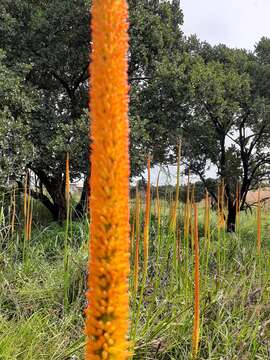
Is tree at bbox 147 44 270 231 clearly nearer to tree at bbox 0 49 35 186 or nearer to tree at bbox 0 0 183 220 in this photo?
tree at bbox 0 0 183 220

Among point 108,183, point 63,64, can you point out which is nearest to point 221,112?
point 63,64

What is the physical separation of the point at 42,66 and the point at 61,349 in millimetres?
16862

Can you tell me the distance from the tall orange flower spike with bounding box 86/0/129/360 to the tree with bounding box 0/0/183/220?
16.2 m

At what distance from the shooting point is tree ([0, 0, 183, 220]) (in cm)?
1745

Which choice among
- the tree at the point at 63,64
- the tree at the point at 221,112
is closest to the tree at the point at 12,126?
the tree at the point at 63,64

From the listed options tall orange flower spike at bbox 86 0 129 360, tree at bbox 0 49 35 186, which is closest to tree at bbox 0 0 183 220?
tree at bbox 0 49 35 186

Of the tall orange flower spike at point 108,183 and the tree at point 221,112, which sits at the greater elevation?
the tree at point 221,112

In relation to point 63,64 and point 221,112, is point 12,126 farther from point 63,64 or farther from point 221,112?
point 221,112

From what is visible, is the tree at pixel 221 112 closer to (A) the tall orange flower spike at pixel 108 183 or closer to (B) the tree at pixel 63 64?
(B) the tree at pixel 63 64

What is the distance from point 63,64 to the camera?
19.5 m

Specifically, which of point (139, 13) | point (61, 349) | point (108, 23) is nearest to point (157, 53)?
point (139, 13)

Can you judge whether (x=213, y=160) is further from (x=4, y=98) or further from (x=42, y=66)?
(x=4, y=98)

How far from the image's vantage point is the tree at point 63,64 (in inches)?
687

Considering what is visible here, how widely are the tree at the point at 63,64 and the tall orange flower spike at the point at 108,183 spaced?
16.2m
